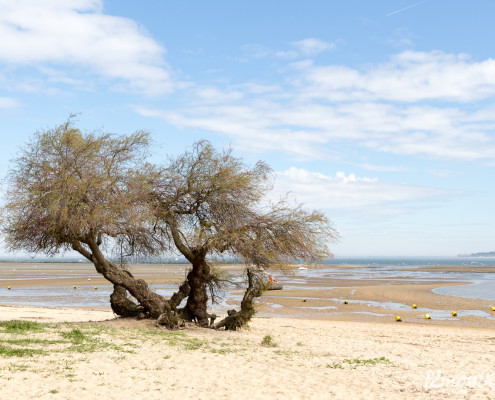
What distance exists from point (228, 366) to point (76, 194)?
7.11 meters

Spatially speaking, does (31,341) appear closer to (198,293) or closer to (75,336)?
(75,336)

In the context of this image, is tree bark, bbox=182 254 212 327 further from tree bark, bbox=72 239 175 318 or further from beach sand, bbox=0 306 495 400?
tree bark, bbox=72 239 175 318

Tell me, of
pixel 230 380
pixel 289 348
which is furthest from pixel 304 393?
pixel 289 348

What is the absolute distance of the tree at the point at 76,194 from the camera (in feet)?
49.1

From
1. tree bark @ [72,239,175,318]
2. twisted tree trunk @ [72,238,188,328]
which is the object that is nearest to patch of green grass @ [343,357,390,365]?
twisted tree trunk @ [72,238,188,328]

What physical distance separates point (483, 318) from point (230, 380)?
20.9 metres

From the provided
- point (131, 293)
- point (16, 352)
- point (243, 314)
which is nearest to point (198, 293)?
point (243, 314)

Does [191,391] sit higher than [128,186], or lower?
lower

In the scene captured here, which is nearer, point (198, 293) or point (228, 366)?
point (228, 366)

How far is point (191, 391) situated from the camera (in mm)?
9656

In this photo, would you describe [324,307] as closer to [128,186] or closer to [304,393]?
[128,186]

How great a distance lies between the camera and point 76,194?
1507cm

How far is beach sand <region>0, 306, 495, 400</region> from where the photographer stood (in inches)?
380

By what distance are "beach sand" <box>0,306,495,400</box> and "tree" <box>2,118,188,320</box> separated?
3.05 meters
